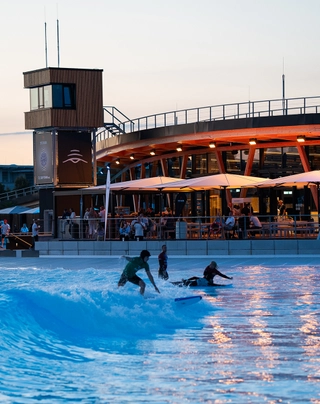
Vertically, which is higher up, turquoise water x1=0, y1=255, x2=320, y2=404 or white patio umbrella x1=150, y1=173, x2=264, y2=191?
white patio umbrella x1=150, y1=173, x2=264, y2=191

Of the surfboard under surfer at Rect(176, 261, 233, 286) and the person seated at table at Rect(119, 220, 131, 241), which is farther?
the person seated at table at Rect(119, 220, 131, 241)

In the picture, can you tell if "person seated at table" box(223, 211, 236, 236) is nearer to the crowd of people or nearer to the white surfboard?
the crowd of people

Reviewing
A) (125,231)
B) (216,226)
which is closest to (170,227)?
(125,231)

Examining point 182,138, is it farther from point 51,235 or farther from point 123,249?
point 123,249

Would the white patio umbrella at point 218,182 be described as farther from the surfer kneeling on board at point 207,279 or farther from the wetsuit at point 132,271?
the wetsuit at point 132,271

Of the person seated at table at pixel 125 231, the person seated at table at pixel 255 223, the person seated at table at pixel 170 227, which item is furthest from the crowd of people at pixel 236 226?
the person seated at table at pixel 125 231

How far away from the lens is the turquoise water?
34.8 ft

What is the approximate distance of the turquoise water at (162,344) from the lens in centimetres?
1062

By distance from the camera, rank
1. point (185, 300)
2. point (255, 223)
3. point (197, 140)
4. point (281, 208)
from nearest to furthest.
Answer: point (185, 300), point (255, 223), point (281, 208), point (197, 140)

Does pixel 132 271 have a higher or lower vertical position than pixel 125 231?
lower

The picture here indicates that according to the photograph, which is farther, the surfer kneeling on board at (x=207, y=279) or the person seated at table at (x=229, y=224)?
the person seated at table at (x=229, y=224)

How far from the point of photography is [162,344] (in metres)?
14.4

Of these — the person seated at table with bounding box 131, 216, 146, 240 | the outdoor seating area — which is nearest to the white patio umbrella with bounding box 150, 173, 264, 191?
the outdoor seating area

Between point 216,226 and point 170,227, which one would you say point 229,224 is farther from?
point 170,227
